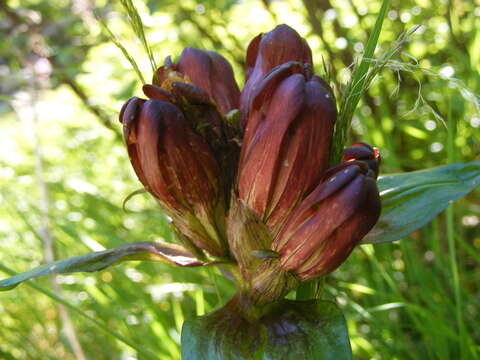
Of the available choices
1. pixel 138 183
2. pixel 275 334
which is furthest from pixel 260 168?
pixel 138 183

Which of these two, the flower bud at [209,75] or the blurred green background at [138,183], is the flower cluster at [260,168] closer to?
the flower bud at [209,75]

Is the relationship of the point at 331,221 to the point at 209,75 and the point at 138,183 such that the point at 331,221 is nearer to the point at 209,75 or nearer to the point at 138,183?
the point at 209,75

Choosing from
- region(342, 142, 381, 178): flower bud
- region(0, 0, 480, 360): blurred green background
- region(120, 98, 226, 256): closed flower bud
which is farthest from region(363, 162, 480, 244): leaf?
region(0, 0, 480, 360): blurred green background

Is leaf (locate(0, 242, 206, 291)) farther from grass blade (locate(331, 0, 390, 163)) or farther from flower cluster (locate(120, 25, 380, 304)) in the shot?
grass blade (locate(331, 0, 390, 163))

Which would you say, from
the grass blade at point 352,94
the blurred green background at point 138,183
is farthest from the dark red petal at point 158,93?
the blurred green background at point 138,183

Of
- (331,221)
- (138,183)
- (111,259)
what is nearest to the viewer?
(331,221)

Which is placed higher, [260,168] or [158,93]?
[158,93]
